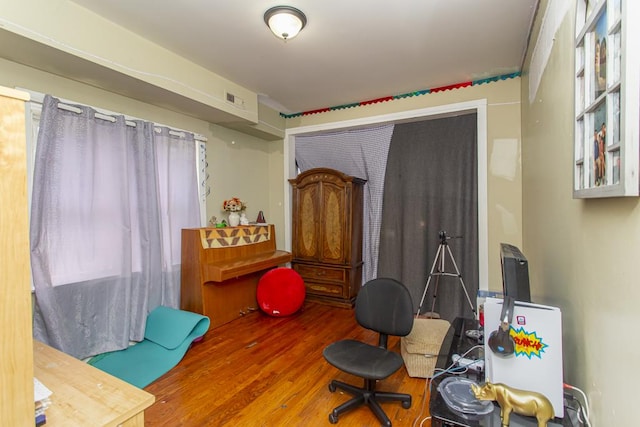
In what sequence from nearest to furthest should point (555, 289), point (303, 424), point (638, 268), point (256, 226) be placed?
point (638, 268) → point (555, 289) → point (303, 424) → point (256, 226)

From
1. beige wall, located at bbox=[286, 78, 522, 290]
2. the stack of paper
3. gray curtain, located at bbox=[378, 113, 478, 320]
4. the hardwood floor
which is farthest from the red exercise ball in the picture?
the stack of paper

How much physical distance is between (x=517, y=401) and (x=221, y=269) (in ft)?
8.73

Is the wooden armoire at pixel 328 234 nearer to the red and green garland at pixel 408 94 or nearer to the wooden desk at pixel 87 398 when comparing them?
the red and green garland at pixel 408 94

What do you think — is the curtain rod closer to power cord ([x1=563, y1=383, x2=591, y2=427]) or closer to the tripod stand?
the tripod stand

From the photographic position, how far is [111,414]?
1083 millimetres

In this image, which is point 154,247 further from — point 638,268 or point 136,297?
point 638,268

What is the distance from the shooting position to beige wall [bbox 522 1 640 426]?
28.9 inches

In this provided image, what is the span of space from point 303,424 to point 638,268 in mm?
1877

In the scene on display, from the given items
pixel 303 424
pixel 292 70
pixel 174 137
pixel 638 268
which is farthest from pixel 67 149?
pixel 638 268

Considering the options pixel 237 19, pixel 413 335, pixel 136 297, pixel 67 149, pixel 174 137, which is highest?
pixel 237 19

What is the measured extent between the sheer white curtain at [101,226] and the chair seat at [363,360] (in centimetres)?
198

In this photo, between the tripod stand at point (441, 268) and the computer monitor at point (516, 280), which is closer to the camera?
the computer monitor at point (516, 280)

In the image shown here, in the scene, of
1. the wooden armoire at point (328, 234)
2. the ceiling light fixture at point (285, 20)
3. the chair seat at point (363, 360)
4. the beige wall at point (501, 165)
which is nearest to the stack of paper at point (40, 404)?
the chair seat at point (363, 360)

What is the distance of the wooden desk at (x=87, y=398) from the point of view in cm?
107
